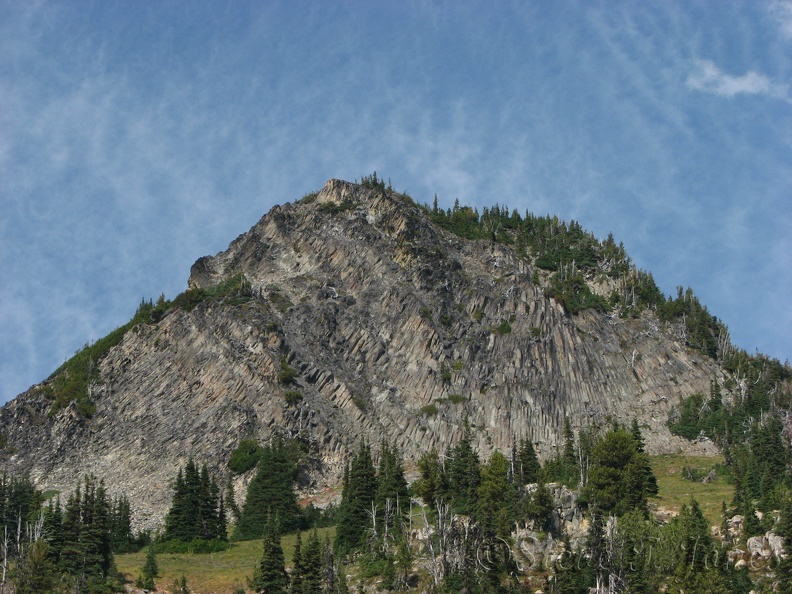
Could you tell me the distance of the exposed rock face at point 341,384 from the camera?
170m

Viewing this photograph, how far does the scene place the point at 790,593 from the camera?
93.1 meters

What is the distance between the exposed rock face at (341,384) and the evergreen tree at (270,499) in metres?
9.46

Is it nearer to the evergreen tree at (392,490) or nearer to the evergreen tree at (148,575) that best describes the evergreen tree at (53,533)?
the evergreen tree at (148,575)

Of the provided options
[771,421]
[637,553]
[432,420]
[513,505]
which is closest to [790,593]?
[637,553]

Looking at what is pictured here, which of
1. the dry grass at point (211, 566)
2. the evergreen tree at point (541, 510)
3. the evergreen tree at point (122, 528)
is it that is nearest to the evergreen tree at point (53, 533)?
the dry grass at point (211, 566)

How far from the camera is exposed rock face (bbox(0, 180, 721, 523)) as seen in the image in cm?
17012

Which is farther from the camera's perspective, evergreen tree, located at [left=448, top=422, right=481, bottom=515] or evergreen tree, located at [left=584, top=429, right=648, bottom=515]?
evergreen tree, located at [left=448, top=422, right=481, bottom=515]

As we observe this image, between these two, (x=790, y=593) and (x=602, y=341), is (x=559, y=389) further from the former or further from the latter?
(x=790, y=593)

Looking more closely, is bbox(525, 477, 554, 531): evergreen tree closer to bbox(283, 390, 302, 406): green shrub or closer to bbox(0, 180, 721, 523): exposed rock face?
bbox(0, 180, 721, 523): exposed rock face

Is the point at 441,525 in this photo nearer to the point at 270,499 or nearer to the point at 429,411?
the point at 270,499

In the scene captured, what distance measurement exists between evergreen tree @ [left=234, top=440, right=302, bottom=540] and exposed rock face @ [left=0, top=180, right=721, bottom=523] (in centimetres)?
946

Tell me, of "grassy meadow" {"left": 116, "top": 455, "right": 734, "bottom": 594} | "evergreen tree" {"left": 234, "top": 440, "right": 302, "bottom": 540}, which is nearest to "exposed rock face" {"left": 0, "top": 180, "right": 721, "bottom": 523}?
"evergreen tree" {"left": 234, "top": 440, "right": 302, "bottom": 540}

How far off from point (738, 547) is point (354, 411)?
265ft

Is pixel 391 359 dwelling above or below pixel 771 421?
above
